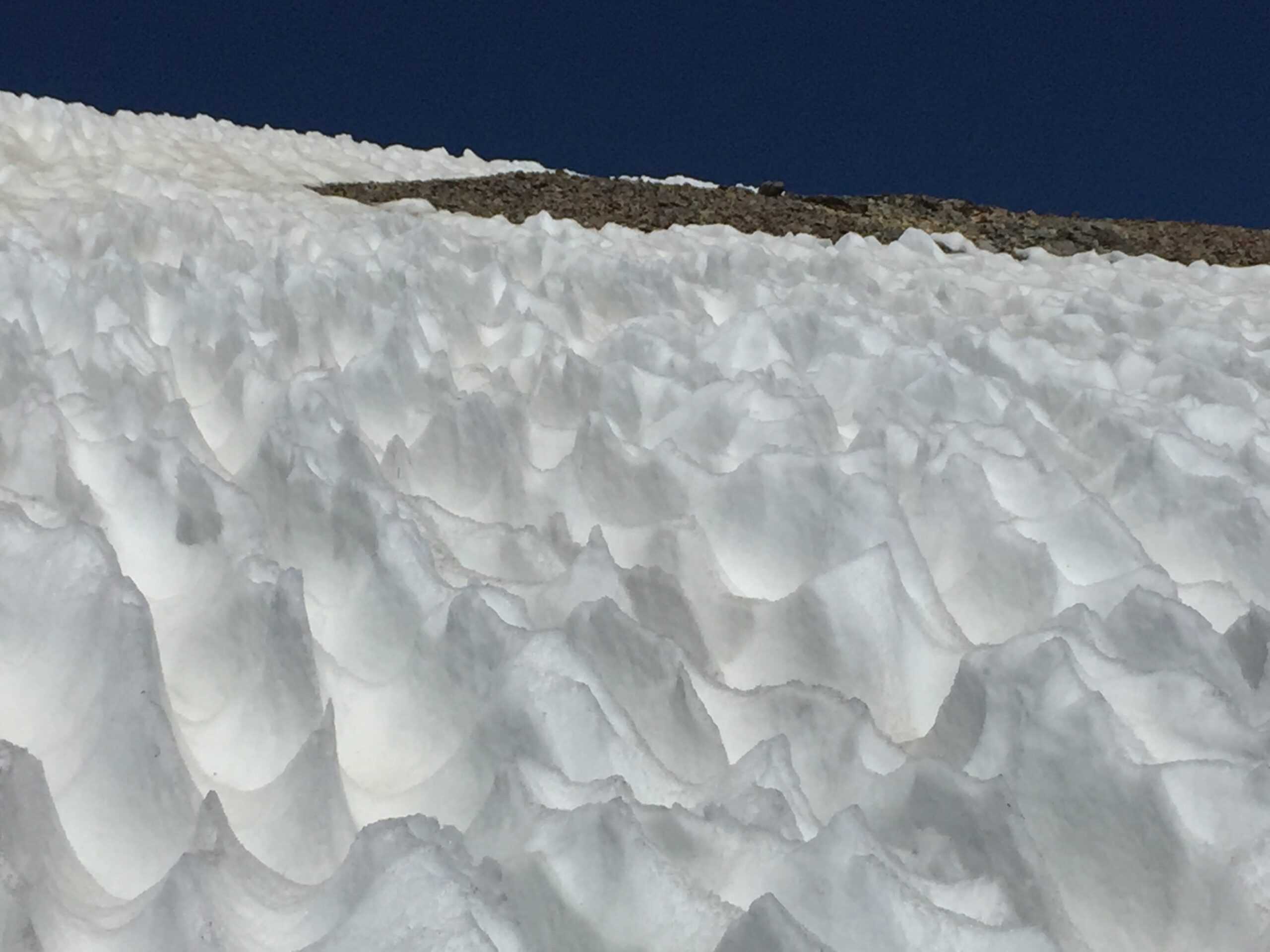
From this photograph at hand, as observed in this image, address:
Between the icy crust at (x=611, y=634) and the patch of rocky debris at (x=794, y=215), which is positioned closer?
the icy crust at (x=611, y=634)

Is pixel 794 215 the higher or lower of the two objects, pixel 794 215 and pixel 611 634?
the lower

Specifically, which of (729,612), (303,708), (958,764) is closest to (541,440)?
(729,612)

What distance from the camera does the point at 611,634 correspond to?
2520 mm

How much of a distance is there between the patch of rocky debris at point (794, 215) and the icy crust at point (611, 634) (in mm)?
5660

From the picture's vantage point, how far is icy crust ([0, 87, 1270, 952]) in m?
1.90

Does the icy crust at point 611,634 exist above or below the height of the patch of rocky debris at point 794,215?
above

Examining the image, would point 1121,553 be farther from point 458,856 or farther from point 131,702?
point 131,702

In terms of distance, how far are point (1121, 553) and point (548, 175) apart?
11.5m

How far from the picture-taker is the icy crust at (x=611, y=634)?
1.90 meters

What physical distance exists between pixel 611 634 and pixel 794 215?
9.30 metres

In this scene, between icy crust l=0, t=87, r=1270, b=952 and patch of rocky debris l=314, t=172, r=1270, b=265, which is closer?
icy crust l=0, t=87, r=1270, b=952

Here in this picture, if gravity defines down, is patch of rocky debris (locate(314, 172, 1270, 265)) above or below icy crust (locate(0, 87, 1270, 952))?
below

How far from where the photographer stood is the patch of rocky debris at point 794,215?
34.9 ft

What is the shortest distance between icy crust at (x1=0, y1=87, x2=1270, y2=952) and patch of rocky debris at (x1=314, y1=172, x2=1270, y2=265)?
18.6 ft
